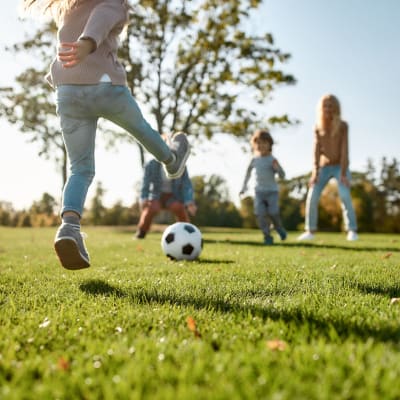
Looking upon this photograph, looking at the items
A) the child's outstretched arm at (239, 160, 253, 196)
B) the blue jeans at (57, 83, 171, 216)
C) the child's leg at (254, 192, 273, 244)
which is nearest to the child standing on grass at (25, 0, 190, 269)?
the blue jeans at (57, 83, 171, 216)

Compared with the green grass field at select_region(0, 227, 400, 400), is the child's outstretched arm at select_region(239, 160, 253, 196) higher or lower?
higher

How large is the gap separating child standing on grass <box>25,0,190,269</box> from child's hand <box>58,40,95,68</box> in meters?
0.01

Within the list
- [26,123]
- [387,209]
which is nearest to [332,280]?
[26,123]

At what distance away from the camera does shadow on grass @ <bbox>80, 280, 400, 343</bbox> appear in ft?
5.98

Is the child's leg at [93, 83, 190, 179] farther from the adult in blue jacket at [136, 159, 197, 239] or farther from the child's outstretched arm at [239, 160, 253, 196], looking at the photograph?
the adult in blue jacket at [136, 159, 197, 239]

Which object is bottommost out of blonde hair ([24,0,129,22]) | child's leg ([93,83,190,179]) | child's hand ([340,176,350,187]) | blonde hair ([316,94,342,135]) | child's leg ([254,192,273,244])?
child's leg ([254,192,273,244])

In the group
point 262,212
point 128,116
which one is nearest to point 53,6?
point 128,116

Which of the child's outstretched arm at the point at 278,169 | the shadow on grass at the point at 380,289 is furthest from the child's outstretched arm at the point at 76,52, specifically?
the child's outstretched arm at the point at 278,169

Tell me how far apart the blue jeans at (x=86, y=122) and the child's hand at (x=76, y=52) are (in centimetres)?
29

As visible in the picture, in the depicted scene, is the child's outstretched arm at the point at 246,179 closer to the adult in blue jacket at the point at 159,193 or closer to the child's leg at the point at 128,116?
the adult in blue jacket at the point at 159,193

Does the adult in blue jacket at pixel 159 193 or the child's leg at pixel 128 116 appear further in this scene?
the adult in blue jacket at pixel 159 193

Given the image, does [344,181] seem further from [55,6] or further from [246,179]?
[55,6]

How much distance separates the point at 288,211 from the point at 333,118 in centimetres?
3342

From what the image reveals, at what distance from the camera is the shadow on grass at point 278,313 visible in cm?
182
